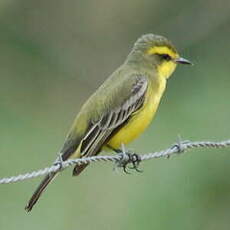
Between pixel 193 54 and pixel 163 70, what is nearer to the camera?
pixel 163 70

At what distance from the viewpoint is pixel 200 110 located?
11148mm

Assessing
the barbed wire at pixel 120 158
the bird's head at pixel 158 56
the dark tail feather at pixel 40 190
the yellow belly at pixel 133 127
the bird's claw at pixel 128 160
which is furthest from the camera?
the bird's head at pixel 158 56

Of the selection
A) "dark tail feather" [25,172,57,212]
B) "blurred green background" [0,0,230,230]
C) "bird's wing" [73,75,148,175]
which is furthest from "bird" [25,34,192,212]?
"blurred green background" [0,0,230,230]

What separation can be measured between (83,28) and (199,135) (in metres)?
5.65

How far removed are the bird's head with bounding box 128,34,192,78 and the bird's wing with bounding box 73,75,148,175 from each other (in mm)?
348

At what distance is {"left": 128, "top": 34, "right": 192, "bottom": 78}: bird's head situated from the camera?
7.54 metres

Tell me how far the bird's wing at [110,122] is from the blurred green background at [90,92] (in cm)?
206

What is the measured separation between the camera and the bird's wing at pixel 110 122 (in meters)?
7.01

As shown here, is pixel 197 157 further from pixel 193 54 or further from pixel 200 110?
pixel 193 54

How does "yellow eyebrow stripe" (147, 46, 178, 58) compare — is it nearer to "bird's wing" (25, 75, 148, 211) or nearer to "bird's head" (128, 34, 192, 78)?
"bird's head" (128, 34, 192, 78)

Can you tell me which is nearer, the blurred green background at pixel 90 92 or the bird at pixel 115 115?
the bird at pixel 115 115

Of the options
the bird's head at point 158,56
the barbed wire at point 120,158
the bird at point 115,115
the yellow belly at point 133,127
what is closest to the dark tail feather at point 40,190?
the barbed wire at point 120,158

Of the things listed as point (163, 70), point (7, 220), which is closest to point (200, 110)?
point (7, 220)

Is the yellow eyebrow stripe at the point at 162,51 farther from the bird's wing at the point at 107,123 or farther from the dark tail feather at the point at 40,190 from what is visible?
the dark tail feather at the point at 40,190
